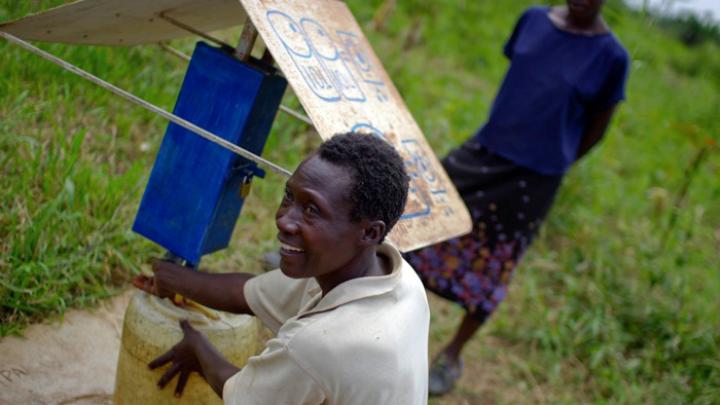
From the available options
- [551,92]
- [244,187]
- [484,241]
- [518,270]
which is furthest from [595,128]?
[244,187]

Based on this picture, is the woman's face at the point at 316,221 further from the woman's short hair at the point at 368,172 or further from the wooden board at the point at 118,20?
the wooden board at the point at 118,20

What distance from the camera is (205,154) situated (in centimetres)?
192

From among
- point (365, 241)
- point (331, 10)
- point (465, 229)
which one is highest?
point (331, 10)

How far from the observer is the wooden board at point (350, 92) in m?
1.79

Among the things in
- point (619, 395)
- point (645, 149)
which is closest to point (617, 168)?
point (645, 149)

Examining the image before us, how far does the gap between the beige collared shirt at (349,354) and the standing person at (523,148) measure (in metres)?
1.63

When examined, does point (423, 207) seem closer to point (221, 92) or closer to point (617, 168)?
point (221, 92)

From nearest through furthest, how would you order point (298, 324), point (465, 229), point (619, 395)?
point (298, 324), point (465, 229), point (619, 395)

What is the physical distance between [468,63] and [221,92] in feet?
19.5

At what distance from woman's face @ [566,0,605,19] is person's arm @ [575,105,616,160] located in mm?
399

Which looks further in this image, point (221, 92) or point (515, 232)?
point (515, 232)

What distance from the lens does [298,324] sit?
1.52 m

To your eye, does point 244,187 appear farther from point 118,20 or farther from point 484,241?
point 484,241

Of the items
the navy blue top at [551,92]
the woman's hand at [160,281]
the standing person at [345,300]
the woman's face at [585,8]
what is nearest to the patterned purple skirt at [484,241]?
the navy blue top at [551,92]
